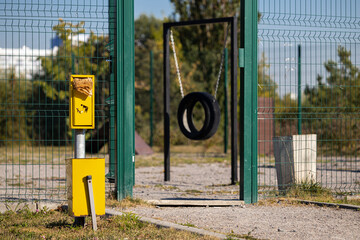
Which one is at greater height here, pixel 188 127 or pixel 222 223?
pixel 188 127

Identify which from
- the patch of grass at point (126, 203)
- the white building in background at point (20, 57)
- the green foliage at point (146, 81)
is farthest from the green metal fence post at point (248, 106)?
the green foliage at point (146, 81)

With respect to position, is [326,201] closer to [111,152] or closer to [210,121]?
[210,121]

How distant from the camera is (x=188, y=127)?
26.3ft

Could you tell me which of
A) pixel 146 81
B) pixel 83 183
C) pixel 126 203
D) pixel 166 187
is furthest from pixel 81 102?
pixel 146 81

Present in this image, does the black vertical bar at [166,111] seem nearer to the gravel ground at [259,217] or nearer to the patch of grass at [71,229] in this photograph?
the gravel ground at [259,217]

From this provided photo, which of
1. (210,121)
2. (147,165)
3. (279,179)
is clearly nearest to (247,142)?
(279,179)

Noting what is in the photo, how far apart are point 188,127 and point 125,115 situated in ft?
7.34

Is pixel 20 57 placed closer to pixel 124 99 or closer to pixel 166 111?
pixel 166 111

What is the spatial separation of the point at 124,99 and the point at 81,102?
151 centimetres

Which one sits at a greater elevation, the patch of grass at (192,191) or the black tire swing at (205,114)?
the black tire swing at (205,114)

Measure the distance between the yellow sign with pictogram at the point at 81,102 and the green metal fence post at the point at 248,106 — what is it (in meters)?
2.07

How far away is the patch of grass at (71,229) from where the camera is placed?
13.8ft

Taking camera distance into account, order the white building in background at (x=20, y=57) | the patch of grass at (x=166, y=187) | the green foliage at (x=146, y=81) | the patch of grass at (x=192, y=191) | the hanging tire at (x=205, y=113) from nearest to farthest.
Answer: the white building in background at (x=20, y=57)
the patch of grass at (x=192, y=191)
the hanging tire at (x=205, y=113)
the patch of grass at (x=166, y=187)
the green foliage at (x=146, y=81)

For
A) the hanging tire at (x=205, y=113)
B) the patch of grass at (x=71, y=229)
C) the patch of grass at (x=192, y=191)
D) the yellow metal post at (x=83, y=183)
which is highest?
the hanging tire at (x=205, y=113)
